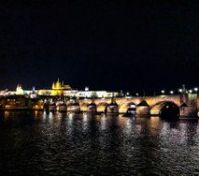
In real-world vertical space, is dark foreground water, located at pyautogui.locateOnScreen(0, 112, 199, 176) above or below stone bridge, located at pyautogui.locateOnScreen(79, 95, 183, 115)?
below

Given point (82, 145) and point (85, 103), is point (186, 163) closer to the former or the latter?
point (82, 145)

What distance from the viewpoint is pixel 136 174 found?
3091cm

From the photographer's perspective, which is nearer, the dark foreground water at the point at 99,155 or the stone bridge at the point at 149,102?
the dark foreground water at the point at 99,155

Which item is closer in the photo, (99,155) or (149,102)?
(99,155)

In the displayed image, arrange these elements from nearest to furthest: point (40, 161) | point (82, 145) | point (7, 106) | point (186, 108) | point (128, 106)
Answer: point (40, 161)
point (82, 145)
point (186, 108)
point (128, 106)
point (7, 106)

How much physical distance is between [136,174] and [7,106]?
567ft

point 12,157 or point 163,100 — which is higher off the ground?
point 163,100

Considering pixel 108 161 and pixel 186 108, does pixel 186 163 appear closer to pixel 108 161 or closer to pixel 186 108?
pixel 108 161

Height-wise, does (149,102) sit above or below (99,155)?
above

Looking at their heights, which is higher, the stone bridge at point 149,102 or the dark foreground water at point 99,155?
the stone bridge at point 149,102

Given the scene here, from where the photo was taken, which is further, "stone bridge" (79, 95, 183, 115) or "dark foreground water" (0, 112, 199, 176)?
"stone bridge" (79, 95, 183, 115)

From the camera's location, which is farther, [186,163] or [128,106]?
[128,106]

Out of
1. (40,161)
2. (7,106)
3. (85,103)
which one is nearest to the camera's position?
(40,161)

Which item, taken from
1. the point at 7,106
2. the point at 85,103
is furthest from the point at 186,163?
the point at 7,106
